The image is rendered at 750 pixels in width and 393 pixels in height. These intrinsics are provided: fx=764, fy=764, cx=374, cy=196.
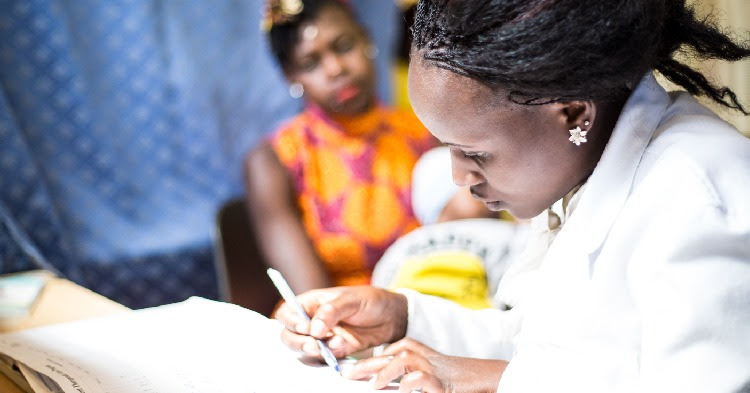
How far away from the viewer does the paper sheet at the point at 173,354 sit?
707mm

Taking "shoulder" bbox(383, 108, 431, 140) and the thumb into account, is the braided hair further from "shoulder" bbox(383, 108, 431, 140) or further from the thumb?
"shoulder" bbox(383, 108, 431, 140)

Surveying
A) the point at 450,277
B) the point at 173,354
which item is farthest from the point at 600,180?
the point at 450,277

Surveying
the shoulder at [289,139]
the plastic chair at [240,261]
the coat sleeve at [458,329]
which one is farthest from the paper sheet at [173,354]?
the shoulder at [289,139]

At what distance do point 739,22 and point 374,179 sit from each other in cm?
103

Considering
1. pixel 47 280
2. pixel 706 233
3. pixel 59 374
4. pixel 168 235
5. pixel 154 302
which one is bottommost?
pixel 154 302

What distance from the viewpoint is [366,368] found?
2.47ft

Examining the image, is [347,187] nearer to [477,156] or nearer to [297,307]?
[297,307]

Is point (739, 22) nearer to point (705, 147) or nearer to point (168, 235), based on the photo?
point (705, 147)

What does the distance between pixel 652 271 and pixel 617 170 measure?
0.11 metres

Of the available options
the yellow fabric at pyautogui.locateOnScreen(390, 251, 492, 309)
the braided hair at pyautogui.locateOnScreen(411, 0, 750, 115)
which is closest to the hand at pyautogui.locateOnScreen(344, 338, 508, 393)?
the braided hair at pyautogui.locateOnScreen(411, 0, 750, 115)

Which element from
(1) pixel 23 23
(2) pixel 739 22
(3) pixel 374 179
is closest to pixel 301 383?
(2) pixel 739 22

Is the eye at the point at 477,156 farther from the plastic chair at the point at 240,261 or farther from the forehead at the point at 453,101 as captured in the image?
the plastic chair at the point at 240,261

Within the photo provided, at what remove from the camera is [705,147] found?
2.00 ft

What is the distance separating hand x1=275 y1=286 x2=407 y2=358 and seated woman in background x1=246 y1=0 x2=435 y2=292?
3.94 ft
